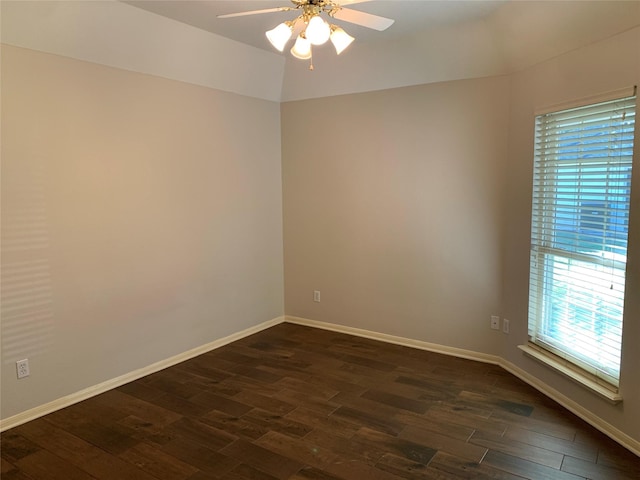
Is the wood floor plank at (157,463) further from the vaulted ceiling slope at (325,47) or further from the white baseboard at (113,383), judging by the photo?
the vaulted ceiling slope at (325,47)

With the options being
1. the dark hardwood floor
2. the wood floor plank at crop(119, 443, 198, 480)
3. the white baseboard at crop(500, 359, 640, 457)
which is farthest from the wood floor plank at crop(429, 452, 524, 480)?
the wood floor plank at crop(119, 443, 198, 480)

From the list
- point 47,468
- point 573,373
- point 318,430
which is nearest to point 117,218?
point 47,468

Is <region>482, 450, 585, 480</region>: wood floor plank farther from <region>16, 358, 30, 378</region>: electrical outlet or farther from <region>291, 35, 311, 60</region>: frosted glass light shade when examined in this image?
<region>16, 358, 30, 378</region>: electrical outlet

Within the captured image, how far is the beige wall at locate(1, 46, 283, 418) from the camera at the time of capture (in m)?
2.83

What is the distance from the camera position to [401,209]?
4102 mm

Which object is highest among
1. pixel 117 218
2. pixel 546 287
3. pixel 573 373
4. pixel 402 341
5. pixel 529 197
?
pixel 529 197

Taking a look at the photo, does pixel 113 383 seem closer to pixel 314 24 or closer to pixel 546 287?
pixel 314 24

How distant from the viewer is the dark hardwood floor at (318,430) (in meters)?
2.40

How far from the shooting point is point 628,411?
2.54m

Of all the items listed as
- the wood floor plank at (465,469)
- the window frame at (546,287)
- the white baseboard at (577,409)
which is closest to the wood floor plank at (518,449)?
the wood floor plank at (465,469)

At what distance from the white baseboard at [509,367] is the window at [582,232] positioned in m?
0.26

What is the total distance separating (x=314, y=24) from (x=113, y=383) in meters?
2.85

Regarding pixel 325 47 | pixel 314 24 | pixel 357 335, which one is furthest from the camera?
pixel 357 335

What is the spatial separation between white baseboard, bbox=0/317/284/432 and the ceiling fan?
8.68 ft
